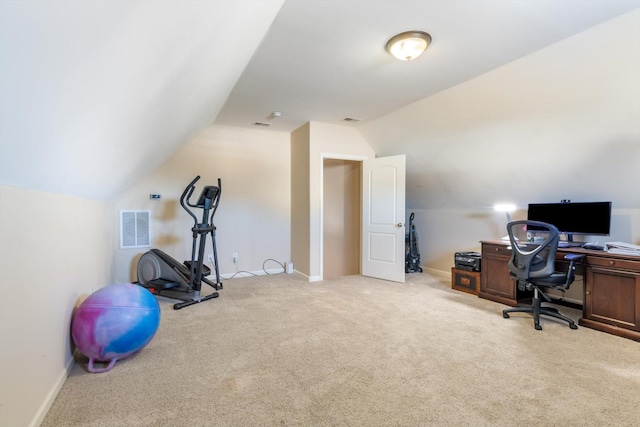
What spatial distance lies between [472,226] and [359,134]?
90.9 inches

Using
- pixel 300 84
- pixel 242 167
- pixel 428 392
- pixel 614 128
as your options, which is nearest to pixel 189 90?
pixel 300 84

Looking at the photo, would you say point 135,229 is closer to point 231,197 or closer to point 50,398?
point 231,197

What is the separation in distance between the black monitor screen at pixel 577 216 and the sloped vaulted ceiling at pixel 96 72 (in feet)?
11.6

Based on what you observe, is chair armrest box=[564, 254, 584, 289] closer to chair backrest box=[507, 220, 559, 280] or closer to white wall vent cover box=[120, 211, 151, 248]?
chair backrest box=[507, 220, 559, 280]

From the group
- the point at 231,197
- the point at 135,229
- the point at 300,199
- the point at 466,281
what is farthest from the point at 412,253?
the point at 135,229

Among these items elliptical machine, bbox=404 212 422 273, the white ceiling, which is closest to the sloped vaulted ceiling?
the white ceiling

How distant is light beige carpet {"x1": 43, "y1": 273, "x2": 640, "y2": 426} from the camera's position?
166 cm

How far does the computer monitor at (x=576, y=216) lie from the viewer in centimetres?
311

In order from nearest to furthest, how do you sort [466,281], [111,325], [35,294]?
[35,294] < [111,325] < [466,281]

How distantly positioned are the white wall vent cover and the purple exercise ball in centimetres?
240

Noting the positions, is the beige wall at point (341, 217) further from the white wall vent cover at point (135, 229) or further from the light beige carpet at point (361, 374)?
the white wall vent cover at point (135, 229)

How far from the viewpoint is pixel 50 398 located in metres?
1.71

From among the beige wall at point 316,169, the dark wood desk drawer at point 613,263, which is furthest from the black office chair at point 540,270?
the beige wall at point 316,169

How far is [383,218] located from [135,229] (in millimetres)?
3635
